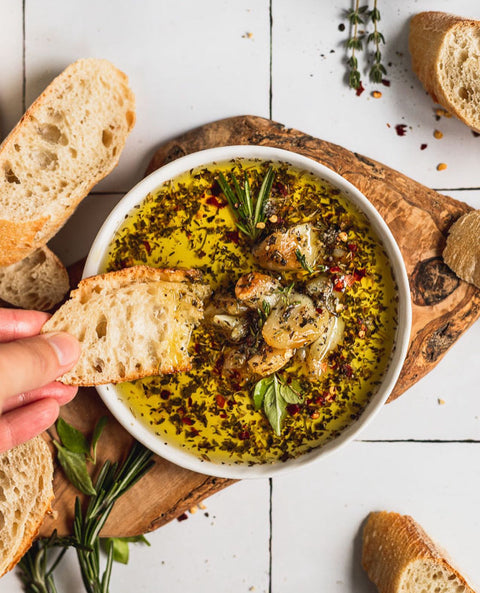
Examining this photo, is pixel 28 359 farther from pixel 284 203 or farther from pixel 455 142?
pixel 455 142

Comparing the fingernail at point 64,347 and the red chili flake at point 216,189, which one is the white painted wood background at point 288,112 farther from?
the fingernail at point 64,347

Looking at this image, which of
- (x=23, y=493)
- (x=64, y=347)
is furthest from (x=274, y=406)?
(x=23, y=493)

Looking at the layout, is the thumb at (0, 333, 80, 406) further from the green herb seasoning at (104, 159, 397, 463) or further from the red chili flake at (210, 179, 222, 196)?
the red chili flake at (210, 179, 222, 196)

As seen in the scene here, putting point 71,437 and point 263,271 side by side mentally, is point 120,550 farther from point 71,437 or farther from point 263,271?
point 263,271

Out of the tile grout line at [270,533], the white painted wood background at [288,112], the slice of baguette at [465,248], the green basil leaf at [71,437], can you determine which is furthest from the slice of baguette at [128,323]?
the slice of baguette at [465,248]

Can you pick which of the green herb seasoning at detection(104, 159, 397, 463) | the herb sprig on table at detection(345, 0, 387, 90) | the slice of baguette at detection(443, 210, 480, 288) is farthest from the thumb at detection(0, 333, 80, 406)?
the herb sprig on table at detection(345, 0, 387, 90)
